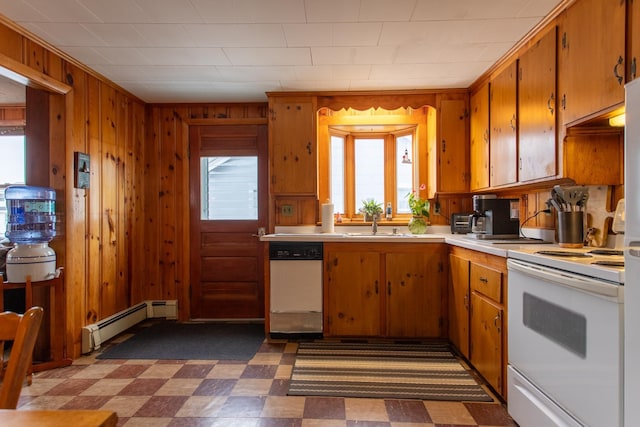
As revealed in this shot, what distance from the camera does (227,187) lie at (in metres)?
3.90

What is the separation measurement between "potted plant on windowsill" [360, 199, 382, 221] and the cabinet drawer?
1210 millimetres

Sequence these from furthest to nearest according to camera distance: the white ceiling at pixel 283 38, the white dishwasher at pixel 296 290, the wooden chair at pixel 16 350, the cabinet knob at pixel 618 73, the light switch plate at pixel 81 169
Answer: the white dishwasher at pixel 296 290 → the light switch plate at pixel 81 169 → the white ceiling at pixel 283 38 → the cabinet knob at pixel 618 73 → the wooden chair at pixel 16 350

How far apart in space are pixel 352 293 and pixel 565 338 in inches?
70.4

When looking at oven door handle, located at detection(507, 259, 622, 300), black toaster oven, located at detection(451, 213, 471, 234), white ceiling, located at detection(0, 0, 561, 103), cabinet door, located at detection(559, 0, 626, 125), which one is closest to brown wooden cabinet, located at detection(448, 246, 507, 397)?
oven door handle, located at detection(507, 259, 622, 300)

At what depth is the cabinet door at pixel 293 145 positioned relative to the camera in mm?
3486

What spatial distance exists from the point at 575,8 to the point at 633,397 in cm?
185

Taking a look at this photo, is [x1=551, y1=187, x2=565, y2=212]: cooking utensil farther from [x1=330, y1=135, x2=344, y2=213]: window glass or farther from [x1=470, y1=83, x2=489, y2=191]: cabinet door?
[x1=330, y1=135, x2=344, y2=213]: window glass

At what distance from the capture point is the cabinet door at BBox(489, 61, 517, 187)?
2.59 metres

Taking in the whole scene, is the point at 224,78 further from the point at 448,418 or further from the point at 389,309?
the point at 448,418

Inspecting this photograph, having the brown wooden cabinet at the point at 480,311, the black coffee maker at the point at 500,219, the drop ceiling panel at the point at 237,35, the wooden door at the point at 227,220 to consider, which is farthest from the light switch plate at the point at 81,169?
the black coffee maker at the point at 500,219

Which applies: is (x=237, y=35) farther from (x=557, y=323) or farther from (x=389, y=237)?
(x=557, y=323)

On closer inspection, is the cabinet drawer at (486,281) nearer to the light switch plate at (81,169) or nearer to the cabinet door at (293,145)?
the cabinet door at (293,145)

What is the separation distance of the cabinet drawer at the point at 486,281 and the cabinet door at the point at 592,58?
92cm

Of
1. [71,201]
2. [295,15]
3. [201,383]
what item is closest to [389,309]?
[201,383]
